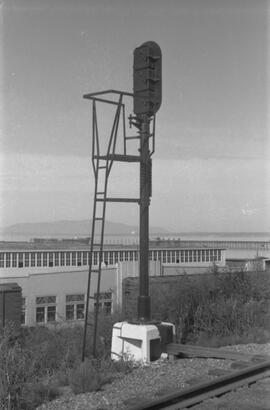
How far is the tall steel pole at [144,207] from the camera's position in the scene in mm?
9164

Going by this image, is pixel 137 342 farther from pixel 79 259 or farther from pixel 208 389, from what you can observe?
pixel 79 259

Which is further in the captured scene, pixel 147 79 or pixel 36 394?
pixel 147 79

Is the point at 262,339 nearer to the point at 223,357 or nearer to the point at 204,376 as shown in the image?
the point at 223,357

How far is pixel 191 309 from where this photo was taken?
1144 centimetres

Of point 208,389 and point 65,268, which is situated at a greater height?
point 208,389

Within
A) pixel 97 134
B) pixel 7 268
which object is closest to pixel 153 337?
pixel 97 134

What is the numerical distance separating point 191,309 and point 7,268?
7445cm

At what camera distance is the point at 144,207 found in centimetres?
919

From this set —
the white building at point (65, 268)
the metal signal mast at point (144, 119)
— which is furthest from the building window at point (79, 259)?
Answer: the metal signal mast at point (144, 119)

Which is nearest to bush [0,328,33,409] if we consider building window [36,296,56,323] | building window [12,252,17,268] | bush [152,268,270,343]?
bush [152,268,270,343]

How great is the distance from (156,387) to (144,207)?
330cm

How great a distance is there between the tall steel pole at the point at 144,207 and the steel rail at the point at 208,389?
2364 mm

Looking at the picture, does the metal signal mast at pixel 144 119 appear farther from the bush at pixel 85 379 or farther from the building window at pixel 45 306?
the building window at pixel 45 306

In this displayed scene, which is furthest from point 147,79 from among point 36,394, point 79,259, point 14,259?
point 79,259
